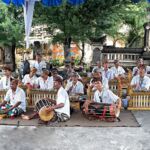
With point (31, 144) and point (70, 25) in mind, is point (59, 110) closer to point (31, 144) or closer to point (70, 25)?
point (31, 144)

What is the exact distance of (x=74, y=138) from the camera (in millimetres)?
7531

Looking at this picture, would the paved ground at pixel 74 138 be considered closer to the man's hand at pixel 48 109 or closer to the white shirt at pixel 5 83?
the man's hand at pixel 48 109

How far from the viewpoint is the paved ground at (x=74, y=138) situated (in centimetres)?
705

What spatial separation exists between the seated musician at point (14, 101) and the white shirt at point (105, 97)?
1899 millimetres

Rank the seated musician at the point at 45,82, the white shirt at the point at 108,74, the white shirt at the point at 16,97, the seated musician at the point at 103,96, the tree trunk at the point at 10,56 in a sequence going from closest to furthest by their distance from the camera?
the seated musician at the point at 103,96 < the white shirt at the point at 16,97 < the seated musician at the point at 45,82 < the white shirt at the point at 108,74 < the tree trunk at the point at 10,56

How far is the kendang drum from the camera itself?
27.9 feet

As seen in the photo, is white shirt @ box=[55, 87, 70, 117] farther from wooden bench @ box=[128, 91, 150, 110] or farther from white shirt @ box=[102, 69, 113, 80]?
white shirt @ box=[102, 69, 113, 80]

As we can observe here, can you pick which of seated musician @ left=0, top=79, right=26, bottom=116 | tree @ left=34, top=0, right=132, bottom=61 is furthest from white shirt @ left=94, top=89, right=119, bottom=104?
tree @ left=34, top=0, right=132, bottom=61

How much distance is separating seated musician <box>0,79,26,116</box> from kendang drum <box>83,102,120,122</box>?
1712 millimetres

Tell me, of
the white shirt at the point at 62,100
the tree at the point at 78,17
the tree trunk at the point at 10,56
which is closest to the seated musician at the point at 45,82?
the white shirt at the point at 62,100

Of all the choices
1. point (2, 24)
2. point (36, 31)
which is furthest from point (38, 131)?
point (36, 31)

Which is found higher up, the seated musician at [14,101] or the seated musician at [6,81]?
the seated musician at [6,81]

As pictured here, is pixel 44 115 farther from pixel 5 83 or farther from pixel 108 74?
pixel 108 74

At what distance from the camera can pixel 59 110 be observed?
850 cm
